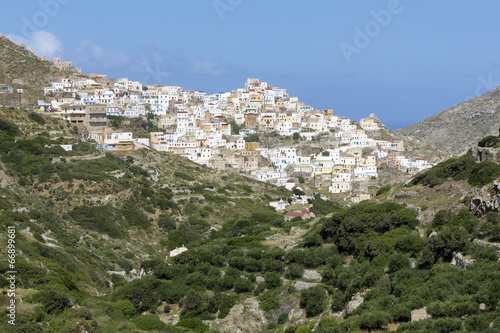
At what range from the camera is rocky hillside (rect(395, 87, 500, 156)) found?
115 metres

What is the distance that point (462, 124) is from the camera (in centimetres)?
12775

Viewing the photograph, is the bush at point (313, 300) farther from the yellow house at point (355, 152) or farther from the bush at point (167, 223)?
the yellow house at point (355, 152)

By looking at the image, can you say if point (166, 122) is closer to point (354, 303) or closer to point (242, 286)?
point (242, 286)

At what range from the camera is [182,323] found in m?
26.0

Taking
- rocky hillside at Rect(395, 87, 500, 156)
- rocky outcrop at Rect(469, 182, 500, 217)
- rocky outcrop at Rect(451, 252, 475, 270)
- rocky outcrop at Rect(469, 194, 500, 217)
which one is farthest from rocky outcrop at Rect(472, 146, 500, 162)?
rocky hillside at Rect(395, 87, 500, 156)

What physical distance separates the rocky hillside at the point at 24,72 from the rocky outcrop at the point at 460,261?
57137 millimetres

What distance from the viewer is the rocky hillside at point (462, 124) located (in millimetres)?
115169

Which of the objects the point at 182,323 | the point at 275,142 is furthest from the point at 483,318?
the point at 275,142

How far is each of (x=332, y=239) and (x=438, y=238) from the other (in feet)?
27.9

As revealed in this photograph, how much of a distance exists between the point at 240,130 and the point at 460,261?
204 ft

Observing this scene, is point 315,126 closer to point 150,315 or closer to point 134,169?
point 134,169

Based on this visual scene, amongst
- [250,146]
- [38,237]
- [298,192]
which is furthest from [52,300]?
[250,146]

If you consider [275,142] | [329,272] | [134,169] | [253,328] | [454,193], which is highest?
[275,142]

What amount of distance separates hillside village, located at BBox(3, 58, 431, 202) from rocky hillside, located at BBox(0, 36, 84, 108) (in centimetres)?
177
